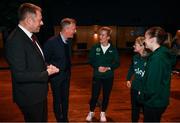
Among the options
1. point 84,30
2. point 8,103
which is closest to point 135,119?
point 8,103

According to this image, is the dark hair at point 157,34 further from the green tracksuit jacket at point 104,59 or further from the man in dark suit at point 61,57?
the green tracksuit jacket at point 104,59

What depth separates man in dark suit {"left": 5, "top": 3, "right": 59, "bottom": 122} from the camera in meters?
3.19

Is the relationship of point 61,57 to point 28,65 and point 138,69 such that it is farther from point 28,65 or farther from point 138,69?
point 28,65

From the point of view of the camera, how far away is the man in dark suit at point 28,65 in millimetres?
3189

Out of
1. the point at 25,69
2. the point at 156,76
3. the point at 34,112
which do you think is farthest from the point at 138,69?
the point at 25,69

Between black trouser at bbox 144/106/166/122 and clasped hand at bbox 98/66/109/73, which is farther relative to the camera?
clasped hand at bbox 98/66/109/73

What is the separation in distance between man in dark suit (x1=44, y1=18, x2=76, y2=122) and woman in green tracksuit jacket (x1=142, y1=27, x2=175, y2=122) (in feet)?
5.36

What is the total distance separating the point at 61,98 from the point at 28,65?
175 cm

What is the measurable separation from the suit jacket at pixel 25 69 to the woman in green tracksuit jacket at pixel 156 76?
3.87 ft

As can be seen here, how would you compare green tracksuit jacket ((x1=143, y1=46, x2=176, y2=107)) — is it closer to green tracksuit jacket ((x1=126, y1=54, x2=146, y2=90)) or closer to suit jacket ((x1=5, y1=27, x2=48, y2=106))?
green tracksuit jacket ((x1=126, y1=54, x2=146, y2=90))

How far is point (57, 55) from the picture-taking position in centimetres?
468

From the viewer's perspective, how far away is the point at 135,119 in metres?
4.70

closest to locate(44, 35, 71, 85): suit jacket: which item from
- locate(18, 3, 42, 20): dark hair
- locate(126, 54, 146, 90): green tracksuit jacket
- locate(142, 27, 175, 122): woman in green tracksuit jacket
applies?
locate(126, 54, 146, 90): green tracksuit jacket

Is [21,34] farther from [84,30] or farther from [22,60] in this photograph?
[84,30]
